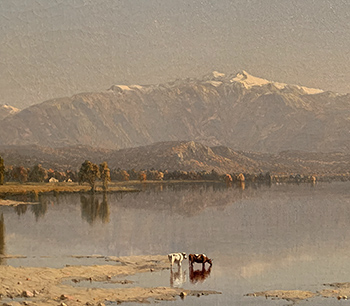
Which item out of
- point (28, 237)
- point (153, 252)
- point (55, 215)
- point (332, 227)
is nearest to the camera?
point (153, 252)

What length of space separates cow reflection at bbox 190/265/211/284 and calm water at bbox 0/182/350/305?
0.26 metres

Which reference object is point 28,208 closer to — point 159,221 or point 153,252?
point 159,221

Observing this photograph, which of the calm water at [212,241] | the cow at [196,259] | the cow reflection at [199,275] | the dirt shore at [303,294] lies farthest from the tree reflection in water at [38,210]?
the dirt shore at [303,294]

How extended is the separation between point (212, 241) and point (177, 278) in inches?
1096

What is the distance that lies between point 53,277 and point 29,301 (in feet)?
30.5

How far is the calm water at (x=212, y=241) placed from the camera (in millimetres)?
53469

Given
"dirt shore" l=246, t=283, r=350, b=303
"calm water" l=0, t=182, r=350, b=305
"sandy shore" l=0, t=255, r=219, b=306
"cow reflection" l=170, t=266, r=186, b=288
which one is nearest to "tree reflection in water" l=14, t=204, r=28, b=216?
"calm water" l=0, t=182, r=350, b=305

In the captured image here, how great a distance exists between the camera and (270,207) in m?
148

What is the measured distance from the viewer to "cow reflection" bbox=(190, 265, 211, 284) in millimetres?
52906

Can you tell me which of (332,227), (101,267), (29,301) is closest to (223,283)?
(101,267)

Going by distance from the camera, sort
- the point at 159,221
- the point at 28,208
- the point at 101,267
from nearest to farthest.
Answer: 1. the point at 101,267
2. the point at 159,221
3. the point at 28,208

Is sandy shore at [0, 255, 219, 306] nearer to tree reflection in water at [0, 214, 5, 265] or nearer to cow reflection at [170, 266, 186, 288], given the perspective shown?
cow reflection at [170, 266, 186, 288]

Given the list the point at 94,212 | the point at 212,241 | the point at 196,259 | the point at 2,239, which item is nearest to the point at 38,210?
the point at 94,212

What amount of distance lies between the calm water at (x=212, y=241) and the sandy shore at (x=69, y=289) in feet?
7.76
